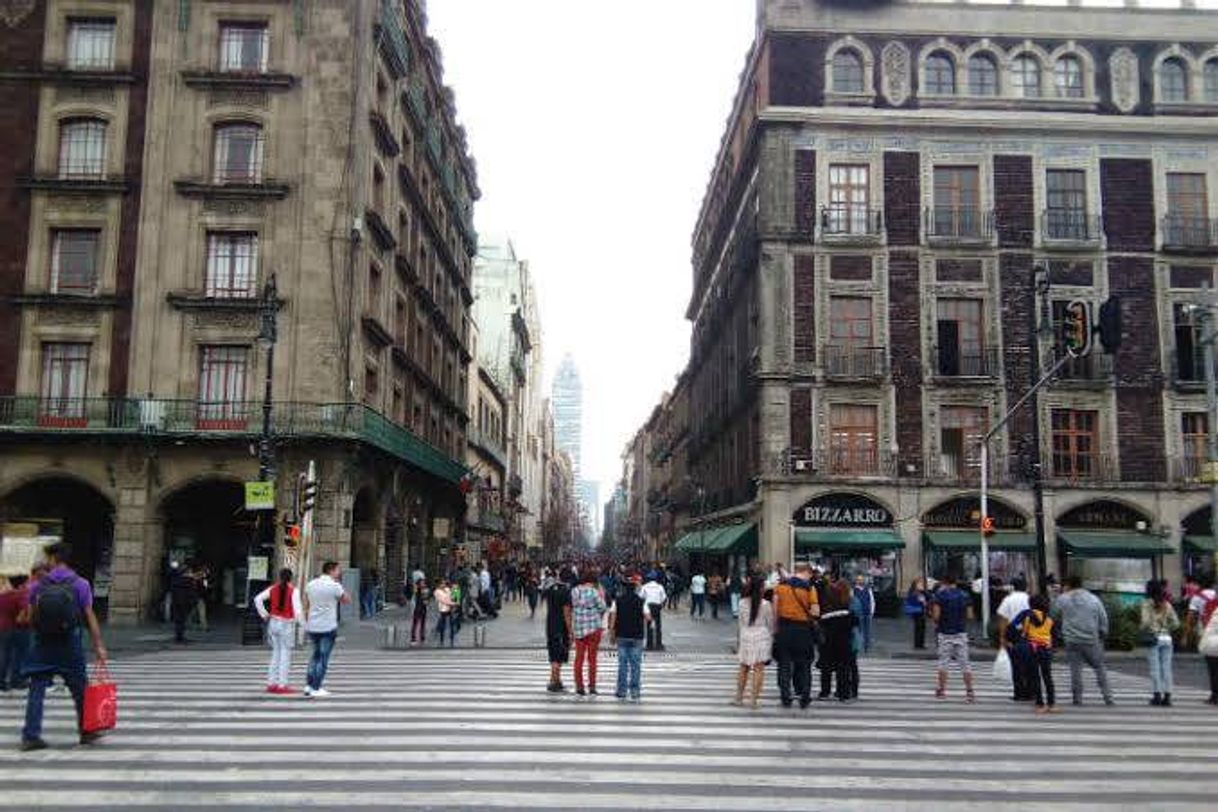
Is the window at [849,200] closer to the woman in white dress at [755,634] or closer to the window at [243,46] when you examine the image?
the window at [243,46]

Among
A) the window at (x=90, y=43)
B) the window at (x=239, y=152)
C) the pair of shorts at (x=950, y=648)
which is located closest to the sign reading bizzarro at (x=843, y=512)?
the window at (x=239, y=152)

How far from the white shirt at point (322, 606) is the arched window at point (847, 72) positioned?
30.4m

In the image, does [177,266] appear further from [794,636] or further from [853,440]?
[794,636]

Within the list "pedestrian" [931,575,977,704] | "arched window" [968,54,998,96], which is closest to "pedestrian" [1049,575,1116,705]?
"pedestrian" [931,575,977,704]

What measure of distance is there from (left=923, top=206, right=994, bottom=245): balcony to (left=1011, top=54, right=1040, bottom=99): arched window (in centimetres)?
493

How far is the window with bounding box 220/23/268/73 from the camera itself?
33.1 m

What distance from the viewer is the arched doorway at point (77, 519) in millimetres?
32562

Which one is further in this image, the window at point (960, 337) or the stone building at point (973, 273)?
A: the window at point (960, 337)

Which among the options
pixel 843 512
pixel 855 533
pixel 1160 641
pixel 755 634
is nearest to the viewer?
pixel 755 634

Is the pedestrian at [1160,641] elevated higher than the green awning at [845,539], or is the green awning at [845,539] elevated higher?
the green awning at [845,539]

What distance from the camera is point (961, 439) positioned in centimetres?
3744

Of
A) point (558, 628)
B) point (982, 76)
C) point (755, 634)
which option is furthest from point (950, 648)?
point (982, 76)

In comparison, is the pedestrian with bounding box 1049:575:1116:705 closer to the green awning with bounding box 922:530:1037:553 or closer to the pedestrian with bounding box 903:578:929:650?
the pedestrian with bounding box 903:578:929:650

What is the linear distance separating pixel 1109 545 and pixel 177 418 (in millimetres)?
29460
